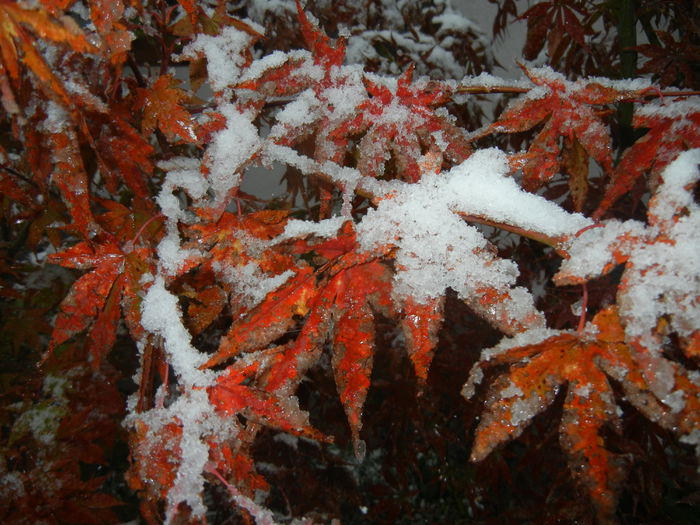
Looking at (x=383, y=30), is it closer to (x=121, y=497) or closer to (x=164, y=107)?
(x=164, y=107)

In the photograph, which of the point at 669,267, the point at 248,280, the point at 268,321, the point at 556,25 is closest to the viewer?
the point at 669,267

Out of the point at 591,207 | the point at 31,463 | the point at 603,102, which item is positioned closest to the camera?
the point at 603,102

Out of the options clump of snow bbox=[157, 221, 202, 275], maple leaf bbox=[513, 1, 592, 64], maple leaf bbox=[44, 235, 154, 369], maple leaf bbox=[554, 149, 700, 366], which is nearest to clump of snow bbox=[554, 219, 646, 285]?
maple leaf bbox=[554, 149, 700, 366]

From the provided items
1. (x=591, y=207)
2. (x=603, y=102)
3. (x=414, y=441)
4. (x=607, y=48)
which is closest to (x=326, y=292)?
(x=603, y=102)

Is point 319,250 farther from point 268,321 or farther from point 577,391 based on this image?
point 577,391

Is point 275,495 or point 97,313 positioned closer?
point 97,313

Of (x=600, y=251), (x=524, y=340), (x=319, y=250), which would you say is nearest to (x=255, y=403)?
(x=319, y=250)

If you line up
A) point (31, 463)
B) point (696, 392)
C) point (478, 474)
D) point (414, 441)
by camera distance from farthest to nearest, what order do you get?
1. point (414, 441)
2. point (478, 474)
3. point (31, 463)
4. point (696, 392)
